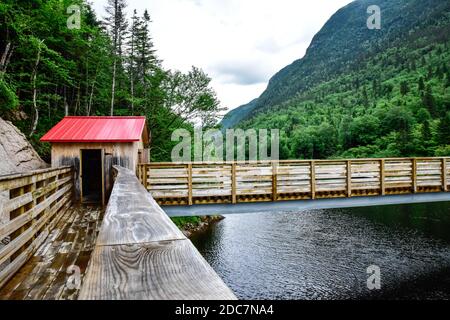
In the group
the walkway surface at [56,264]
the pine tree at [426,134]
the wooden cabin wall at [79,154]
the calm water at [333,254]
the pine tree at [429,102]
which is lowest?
the calm water at [333,254]

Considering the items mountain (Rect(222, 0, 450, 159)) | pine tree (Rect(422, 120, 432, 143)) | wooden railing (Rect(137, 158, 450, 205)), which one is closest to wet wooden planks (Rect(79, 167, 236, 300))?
wooden railing (Rect(137, 158, 450, 205))

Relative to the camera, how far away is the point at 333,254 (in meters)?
17.2

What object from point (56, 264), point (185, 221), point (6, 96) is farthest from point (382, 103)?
point (56, 264)

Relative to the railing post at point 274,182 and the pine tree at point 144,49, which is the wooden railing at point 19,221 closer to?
the railing post at point 274,182

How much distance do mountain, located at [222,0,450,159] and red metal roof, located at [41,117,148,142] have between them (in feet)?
45.4

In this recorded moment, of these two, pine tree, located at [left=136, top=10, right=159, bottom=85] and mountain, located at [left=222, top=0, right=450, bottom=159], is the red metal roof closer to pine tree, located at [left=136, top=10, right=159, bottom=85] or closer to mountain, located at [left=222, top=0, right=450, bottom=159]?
pine tree, located at [left=136, top=10, right=159, bottom=85]

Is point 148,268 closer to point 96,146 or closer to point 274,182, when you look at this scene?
point 274,182

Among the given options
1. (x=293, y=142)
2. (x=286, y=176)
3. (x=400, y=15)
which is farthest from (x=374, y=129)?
(x=400, y=15)

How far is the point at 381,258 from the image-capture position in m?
16.6

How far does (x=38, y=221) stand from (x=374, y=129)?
71754 millimetres

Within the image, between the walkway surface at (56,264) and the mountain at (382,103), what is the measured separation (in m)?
19.5

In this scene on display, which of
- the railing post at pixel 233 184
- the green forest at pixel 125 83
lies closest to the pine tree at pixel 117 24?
the green forest at pixel 125 83

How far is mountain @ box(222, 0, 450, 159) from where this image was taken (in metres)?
56.8

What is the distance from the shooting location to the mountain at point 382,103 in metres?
56.8
